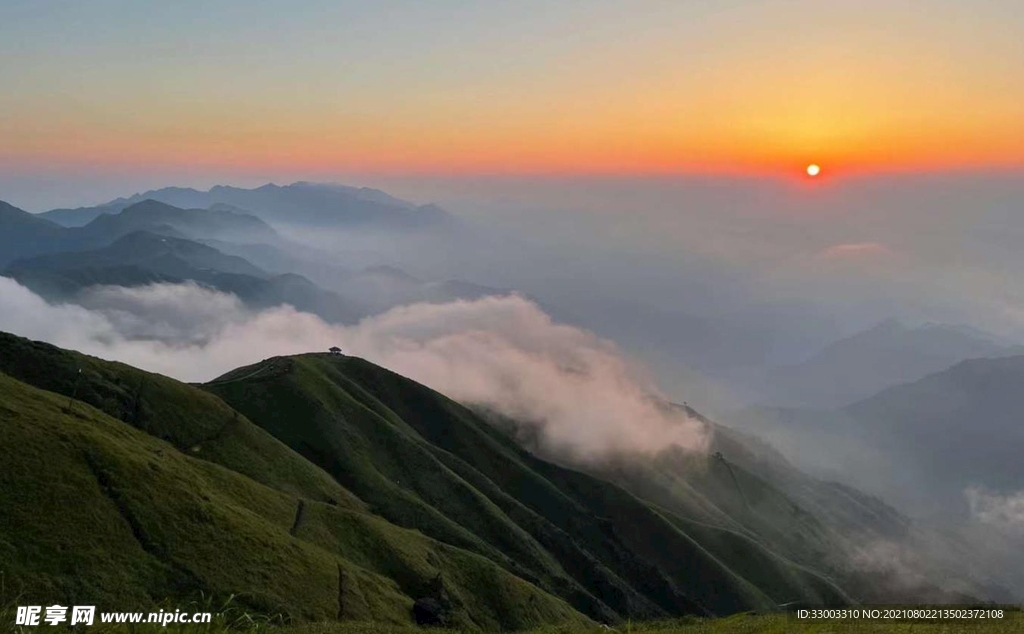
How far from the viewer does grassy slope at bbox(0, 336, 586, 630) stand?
7550cm

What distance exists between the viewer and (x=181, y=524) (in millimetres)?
88188

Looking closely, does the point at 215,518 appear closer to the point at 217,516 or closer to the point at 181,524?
the point at 217,516

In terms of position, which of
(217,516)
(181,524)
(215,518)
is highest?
(217,516)

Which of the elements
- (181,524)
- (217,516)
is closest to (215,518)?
(217,516)

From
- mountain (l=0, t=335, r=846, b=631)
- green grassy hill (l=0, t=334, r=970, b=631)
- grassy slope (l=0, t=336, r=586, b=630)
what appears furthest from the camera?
mountain (l=0, t=335, r=846, b=631)

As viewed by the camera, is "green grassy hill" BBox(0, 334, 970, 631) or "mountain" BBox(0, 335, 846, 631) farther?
"mountain" BBox(0, 335, 846, 631)

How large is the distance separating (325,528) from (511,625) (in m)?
37.9

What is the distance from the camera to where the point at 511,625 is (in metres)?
127

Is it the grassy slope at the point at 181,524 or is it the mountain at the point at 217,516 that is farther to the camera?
the mountain at the point at 217,516

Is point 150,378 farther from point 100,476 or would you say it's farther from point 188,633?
point 188,633

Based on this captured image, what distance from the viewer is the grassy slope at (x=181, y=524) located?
248 feet

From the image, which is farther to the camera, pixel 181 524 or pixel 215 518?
pixel 215 518

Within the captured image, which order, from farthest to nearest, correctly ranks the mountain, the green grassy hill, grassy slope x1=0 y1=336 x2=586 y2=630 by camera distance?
the mountain
the green grassy hill
grassy slope x1=0 y1=336 x2=586 y2=630

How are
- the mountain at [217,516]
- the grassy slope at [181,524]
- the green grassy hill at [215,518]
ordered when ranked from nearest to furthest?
1. the grassy slope at [181,524]
2. the green grassy hill at [215,518]
3. the mountain at [217,516]
